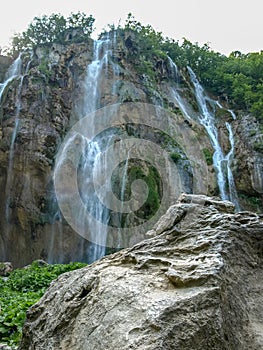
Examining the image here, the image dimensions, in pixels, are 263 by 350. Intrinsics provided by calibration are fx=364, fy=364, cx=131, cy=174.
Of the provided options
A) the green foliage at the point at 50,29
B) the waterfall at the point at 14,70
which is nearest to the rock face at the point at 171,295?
the waterfall at the point at 14,70

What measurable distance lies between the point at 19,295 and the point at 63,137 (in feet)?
38.9

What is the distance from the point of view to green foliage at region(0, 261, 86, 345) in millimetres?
4863

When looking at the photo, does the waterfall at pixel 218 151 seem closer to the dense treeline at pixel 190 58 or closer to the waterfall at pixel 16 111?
the dense treeline at pixel 190 58

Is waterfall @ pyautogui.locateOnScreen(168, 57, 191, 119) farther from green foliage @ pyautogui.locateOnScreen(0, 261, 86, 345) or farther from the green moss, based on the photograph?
green foliage @ pyautogui.locateOnScreen(0, 261, 86, 345)

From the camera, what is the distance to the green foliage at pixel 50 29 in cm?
2528

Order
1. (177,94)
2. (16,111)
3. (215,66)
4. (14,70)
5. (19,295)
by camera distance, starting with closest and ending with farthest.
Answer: (19,295), (16,111), (14,70), (177,94), (215,66)

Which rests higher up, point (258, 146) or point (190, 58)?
point (190, 58)

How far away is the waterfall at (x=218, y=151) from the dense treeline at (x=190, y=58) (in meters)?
1.36

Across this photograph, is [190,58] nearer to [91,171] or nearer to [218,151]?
[218,151]

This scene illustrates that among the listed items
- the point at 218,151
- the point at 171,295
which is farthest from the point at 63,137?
the point at 171,295

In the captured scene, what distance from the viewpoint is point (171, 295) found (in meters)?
2.34

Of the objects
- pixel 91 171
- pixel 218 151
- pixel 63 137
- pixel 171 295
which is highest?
pixel 63 137

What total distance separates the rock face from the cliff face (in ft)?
41.9

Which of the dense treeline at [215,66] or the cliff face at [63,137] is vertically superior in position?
the dense treeline at [215,66]
